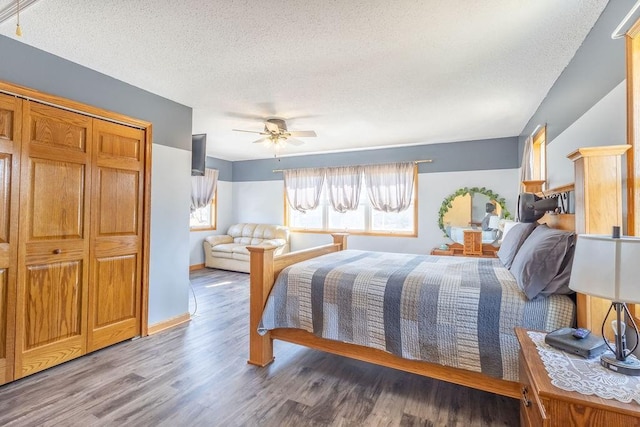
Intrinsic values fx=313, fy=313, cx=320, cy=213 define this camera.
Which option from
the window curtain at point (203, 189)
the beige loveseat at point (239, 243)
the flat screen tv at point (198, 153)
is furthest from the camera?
the window curtain at point (203, 189)

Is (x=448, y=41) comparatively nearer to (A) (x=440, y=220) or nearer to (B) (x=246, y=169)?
(A) (x=440, y=220)

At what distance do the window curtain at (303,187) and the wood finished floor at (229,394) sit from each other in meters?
3.76

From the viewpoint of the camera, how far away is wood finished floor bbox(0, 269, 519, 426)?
1854 millimetres

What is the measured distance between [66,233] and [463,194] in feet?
16.7

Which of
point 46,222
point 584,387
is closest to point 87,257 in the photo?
point 46,222

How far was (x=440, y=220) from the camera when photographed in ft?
17.1

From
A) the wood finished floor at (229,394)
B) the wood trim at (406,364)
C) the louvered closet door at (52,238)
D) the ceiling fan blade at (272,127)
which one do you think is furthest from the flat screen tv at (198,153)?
the wood trim at (406,364)

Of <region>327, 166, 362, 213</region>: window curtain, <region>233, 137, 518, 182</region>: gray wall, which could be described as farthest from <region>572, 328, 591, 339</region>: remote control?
<region>327, 166, 362, 213</region>: window curtain

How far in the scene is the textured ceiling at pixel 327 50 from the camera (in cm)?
188

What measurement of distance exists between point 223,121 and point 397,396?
144 inches

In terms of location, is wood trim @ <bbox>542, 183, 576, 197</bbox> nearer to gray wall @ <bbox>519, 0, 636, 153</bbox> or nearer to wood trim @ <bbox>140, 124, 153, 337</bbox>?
gray wall @ <bbox>519, 0, 636, 153</bbox>

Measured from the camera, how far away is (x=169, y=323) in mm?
3297

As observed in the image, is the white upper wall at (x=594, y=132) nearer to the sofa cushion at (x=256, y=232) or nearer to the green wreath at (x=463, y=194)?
the green wreath at (x=463, y=194)

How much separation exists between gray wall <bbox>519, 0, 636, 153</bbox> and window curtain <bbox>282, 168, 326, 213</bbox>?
12.9 ft
